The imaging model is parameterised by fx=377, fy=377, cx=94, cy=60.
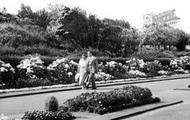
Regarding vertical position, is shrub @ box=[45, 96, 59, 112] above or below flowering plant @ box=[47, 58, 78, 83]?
below

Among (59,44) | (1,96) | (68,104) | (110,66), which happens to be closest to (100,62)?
(110,66)

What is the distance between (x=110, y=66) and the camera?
29.2m

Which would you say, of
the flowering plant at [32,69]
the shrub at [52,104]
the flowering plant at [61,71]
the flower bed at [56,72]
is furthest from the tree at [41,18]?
the shrub at [52,104]

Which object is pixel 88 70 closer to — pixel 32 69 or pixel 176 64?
pixel 32 69

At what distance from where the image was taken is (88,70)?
20453mm

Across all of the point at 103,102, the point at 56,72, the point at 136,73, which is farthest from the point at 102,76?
the point at 103,102

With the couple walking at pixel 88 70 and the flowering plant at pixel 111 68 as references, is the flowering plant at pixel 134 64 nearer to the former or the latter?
the flowering plant at pixel 111 68

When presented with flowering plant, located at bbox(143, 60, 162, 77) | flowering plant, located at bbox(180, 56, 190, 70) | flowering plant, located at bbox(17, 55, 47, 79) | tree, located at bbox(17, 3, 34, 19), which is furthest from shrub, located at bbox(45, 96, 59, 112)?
tree, located at bbox(17, 3, 34, 19)

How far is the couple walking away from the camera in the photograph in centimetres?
1983

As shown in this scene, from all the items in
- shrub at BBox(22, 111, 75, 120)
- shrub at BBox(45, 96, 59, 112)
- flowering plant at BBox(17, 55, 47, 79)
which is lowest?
shrub at BBox(22, 111, 75, 120)

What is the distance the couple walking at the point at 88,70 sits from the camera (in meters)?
19.8

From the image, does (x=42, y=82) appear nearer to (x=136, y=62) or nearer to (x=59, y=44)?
(x=136, y=62)

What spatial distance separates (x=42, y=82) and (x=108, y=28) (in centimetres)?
2482

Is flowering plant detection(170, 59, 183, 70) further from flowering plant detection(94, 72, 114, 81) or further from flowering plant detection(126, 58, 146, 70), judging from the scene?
flowering plant detection(94, 72, 114, 81)
